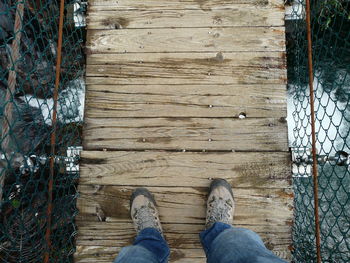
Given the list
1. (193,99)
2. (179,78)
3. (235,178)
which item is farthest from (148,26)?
(235,178)

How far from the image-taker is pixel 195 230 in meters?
1.96

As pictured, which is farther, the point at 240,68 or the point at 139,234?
the point at 240,68

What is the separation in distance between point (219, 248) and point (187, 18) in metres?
1.55

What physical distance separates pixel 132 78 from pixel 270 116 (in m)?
0.96

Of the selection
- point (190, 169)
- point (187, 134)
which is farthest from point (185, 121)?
point (190, 169)

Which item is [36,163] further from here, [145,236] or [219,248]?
[219,248]

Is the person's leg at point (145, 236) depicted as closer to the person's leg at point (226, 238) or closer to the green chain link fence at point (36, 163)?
the person's leg at point (226, 238)

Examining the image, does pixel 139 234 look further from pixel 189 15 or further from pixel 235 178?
pixel 189 15

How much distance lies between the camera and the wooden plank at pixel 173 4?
7.18 ft

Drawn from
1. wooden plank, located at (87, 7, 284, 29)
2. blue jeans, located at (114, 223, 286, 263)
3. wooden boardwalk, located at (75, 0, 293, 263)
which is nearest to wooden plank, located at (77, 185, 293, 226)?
wooden boardwalk, located at (75, 0, 293, 263)

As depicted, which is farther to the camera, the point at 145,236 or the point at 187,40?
the point at 187,40

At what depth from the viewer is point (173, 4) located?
2230mm

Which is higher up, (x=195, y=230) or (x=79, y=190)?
(x=79, y=190)

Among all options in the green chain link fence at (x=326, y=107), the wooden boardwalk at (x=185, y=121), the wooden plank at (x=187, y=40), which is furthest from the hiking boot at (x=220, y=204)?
the green chain link fence at (x=326, y=107)
